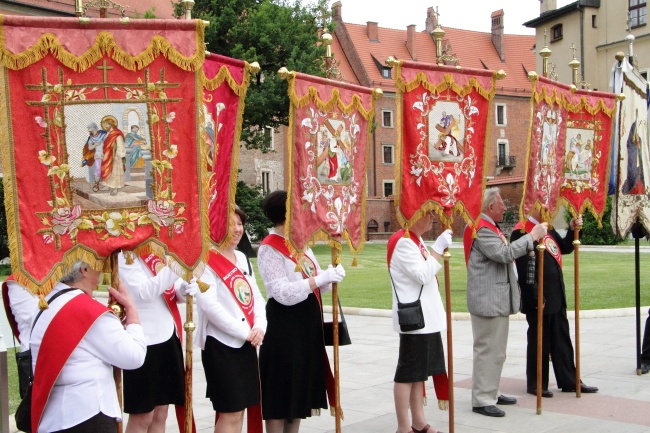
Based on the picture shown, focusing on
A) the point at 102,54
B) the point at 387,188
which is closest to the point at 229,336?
the point at 102,54

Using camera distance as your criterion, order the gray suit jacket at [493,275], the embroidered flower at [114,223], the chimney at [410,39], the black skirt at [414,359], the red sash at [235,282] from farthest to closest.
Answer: the chimney at [410,39] < the gray suit jacket at [493,275] < the black skirt at [414,359] < the red sash at [235,282] < the embroidered flower at [114,223]

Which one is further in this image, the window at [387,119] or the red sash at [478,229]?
the window at [387,119]

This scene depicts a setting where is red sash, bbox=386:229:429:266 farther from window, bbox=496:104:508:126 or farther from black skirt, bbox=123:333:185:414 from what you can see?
window, bbox=496:104:508:126

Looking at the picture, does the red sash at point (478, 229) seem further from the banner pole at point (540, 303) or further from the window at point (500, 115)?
the window at point (500, 115)

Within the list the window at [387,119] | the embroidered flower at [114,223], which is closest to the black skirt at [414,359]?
the embroidered flower at [114,223]

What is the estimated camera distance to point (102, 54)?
4578mm

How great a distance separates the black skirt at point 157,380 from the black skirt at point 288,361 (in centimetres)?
72

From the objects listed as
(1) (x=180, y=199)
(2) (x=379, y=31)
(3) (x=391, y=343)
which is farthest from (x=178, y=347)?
(2) (x=379, y=31)

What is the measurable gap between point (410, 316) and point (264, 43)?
31892mm

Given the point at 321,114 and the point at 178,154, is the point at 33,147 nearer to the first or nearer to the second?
the point at 178,154

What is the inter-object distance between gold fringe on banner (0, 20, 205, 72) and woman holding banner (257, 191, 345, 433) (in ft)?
6.05

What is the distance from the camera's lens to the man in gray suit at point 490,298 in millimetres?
7648

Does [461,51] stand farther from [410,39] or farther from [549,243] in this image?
[549,243]

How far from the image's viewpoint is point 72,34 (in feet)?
14.8
